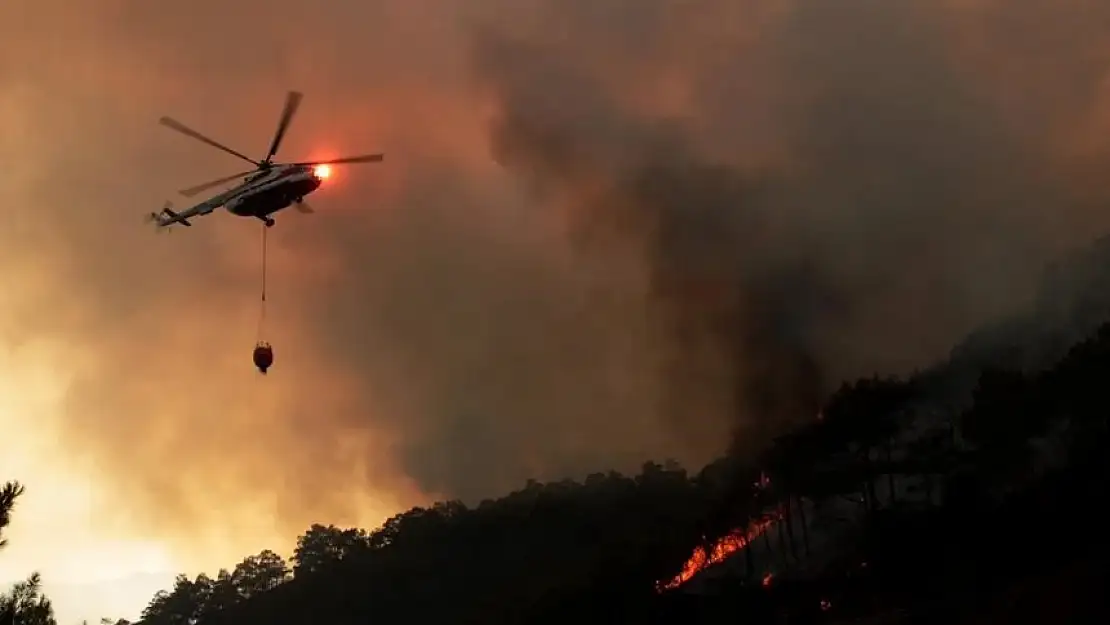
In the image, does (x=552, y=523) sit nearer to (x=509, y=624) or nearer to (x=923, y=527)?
(x=509, y=624)

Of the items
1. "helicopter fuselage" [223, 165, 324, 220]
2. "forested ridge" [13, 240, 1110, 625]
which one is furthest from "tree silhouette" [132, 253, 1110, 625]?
"helicopter fuselage" [223, 165, 324, 220]

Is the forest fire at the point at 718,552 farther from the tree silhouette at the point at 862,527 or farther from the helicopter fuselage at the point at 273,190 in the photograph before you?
the helicopter fuselage at the point at 273,190

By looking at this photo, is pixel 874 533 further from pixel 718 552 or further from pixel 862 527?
pixel 718 552

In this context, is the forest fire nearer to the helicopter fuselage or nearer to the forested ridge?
the forested ridge

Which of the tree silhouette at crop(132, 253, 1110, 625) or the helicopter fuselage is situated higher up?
the helicopter fuselage

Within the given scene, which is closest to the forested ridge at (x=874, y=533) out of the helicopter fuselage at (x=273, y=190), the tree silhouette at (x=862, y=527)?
the tree silhouette at (x=862, y=527)
